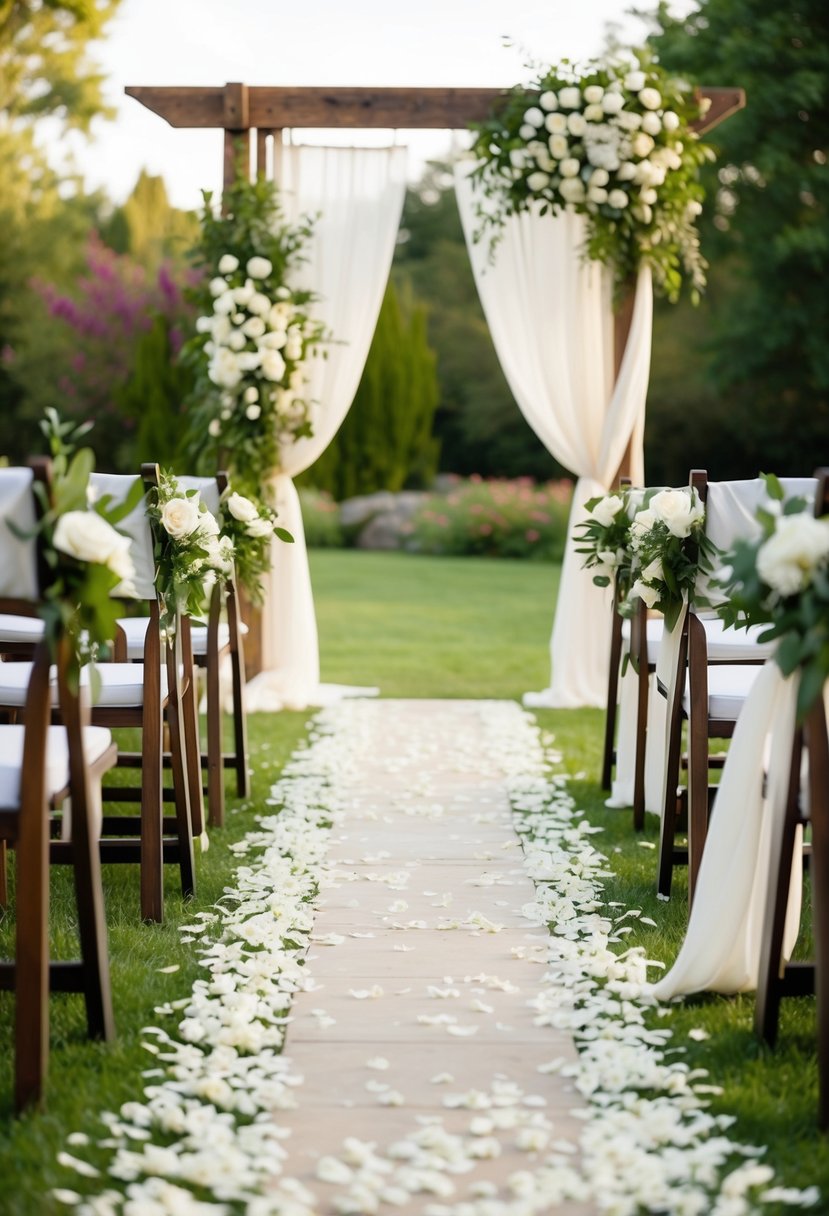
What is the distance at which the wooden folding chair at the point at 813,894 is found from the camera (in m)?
2.19

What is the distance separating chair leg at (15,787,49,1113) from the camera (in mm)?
2182

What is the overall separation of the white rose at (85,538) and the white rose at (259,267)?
398cm

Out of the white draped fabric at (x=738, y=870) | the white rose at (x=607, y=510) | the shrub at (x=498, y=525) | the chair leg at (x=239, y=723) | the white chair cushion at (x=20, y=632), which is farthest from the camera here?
the shrub at (x=498, y=525)

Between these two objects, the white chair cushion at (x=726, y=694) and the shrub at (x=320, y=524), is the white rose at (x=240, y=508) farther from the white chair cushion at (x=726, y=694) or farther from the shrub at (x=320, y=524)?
the shrub at (x=320, y=524)

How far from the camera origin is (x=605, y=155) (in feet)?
19.0

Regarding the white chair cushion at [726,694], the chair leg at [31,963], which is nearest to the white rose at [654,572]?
the white chair cushion at [726,694]

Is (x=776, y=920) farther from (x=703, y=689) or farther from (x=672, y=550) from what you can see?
(x=672, y=550)

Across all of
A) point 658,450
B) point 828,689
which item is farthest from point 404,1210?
point 658,450

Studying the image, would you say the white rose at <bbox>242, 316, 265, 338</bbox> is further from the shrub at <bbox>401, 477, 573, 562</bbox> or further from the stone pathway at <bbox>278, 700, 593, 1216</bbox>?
the shrub at <bbox>401, 477, 573, 562</bbox>

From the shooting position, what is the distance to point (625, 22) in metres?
17.6

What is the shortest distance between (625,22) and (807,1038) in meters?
17.4

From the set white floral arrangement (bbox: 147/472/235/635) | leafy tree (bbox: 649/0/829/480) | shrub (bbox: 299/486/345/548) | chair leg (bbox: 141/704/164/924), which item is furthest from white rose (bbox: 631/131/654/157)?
shrub (bbox: 299/486/345/548)

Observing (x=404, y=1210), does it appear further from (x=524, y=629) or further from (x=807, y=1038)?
(x=524, y=629)

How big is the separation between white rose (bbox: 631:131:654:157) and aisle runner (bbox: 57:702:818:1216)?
126 inches
